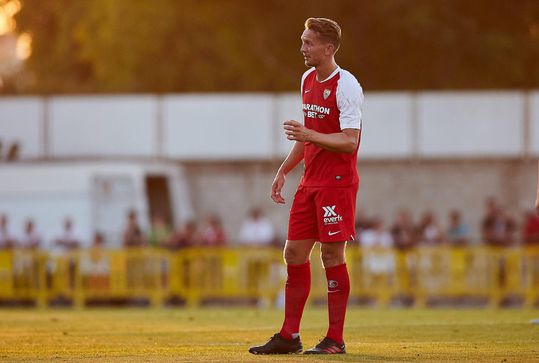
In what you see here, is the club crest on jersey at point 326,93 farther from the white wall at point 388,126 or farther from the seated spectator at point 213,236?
the white wall at point 388,126

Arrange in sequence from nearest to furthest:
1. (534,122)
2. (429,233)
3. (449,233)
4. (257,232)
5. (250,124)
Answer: (429,233)
(449,233)
(257,232)
(534,122)
(250,124)

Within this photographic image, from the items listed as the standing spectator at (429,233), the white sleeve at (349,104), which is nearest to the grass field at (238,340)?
the white sleeve at (349,104)

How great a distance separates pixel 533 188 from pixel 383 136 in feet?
10.6

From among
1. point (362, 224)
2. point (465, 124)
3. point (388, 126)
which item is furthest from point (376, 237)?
point (465, 124)

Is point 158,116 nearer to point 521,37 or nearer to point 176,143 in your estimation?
point 176,143

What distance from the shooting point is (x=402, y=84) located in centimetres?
4212

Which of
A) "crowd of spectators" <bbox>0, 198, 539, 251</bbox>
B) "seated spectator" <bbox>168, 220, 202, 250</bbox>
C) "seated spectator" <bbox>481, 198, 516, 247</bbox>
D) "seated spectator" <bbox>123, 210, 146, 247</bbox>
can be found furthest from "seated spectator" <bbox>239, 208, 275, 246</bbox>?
"seated spectator" <bbox>481, 198, 516, 247</bbox>

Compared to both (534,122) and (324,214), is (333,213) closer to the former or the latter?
(324,214)

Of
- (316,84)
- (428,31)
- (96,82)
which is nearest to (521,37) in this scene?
(428,31)

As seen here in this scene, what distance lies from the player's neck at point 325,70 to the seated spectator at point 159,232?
16.2 meters

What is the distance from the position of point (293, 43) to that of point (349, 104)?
3160cm

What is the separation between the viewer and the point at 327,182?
9836 millimetres

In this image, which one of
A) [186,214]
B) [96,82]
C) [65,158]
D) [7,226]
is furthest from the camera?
[96,82]

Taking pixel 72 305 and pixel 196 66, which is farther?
pixel 196 66
